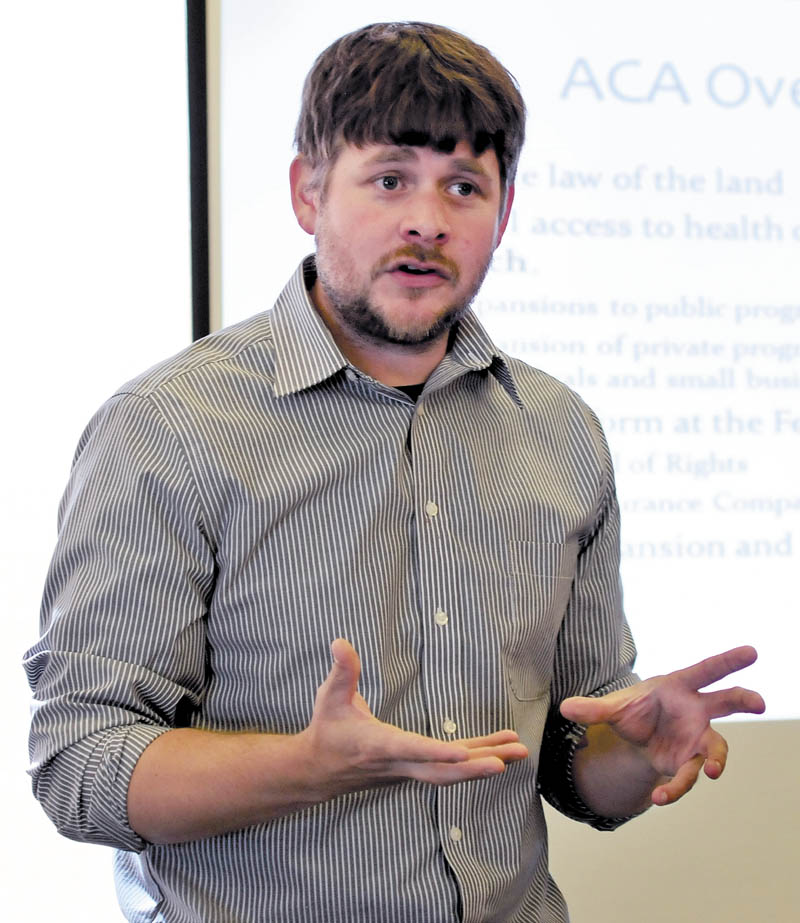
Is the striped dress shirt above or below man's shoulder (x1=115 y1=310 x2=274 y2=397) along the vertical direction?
below

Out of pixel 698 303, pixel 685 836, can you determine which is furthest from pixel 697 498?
pixel 685 836

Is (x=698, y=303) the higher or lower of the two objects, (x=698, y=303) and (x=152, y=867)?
the higher

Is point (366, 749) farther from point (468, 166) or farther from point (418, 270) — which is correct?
point (468, 166)

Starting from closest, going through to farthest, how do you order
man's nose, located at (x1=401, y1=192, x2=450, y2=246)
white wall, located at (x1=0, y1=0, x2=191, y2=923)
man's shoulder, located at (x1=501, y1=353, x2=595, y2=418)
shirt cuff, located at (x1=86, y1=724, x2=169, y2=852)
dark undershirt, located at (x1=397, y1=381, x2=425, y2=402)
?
shirt cuff, located at (x1=86, y1=724, x2=169, y2=852)
man's nose, located at (x1=401, y1=192, x2=450, y2=246)
dark undershirt, located at (x1=397, y1=381, x2=425, y2=402)
man's shoulder, located at (x1=501, y1=353, x2=595, y2=418)
white wall, located at (x1=0, y1=0, x2=191, y2=923)

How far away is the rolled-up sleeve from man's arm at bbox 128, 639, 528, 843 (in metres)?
0.03

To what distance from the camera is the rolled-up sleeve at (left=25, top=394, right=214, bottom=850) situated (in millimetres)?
1060

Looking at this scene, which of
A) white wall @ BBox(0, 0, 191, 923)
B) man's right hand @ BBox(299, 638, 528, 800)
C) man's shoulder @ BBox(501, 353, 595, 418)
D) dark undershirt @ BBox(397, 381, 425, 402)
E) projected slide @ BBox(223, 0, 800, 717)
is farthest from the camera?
projected slide @ BBox(223, 0, 800, 717)

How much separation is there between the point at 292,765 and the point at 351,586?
24 cm

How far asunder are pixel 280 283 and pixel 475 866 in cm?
130

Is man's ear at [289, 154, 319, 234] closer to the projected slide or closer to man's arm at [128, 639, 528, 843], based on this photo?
man's arm at [128, 639, 528, 843]

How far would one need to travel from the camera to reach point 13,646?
2.10 metres

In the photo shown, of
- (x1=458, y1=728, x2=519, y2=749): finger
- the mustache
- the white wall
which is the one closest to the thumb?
(x1=458, y1=728, x2=519, y2=749): finger

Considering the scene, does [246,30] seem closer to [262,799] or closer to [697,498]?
[697,498]

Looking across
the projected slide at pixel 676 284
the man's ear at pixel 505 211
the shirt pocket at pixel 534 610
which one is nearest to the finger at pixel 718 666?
the shirt pocket at pixel 534 610
